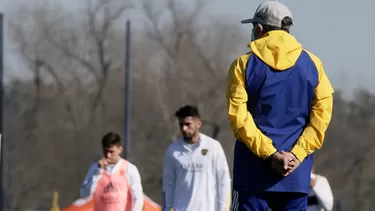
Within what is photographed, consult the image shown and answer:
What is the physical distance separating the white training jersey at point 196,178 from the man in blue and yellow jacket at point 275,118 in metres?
4.72

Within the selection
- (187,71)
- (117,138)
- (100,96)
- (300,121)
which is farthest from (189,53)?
(300,121)

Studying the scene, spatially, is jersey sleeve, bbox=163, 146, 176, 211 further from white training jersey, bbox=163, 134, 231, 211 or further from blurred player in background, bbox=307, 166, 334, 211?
blurred player in background, bbox=307, 166, 334, 211

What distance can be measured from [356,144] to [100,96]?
1363 centimetres

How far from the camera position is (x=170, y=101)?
5409cm

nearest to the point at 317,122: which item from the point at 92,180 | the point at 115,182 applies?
the point at 115,182

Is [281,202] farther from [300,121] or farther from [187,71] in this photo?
[187,71]

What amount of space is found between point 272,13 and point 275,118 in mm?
674

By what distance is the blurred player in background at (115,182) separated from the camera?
12258mm

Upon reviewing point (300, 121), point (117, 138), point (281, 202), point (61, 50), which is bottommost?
point (61, 50)

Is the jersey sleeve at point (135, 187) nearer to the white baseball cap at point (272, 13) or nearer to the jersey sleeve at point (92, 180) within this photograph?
the jersey sleeve at point (92, 180)

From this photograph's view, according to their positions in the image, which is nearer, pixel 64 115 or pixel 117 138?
pixel 117 138

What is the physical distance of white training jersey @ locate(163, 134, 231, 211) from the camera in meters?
11.8

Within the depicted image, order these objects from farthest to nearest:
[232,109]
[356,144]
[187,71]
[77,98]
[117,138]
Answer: [77,98] < [187,71] < [356,144] < [117,138] < [232,109]

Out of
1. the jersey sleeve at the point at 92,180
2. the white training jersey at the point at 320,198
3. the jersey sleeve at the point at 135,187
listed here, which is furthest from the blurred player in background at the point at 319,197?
the jersey sleeve at the point at 92,180
